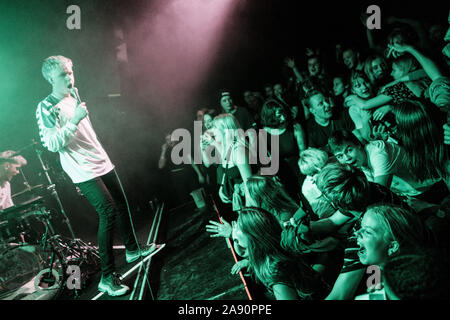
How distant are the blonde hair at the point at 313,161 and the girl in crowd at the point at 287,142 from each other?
770mm

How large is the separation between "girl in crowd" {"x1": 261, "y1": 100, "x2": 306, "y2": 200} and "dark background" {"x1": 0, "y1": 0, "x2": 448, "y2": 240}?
264cm

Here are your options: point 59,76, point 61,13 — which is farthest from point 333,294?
point 61,13

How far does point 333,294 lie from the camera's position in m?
1.30

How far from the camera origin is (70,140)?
74.1 inches

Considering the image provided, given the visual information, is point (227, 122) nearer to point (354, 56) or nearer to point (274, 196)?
point (274, 196)

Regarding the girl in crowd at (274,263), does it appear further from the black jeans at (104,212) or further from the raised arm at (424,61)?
the raised arm at (424,61)

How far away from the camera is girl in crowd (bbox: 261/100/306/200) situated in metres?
2.97

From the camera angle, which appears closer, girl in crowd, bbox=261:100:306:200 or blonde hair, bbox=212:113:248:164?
blonde hair, bbox=212:113:248:164

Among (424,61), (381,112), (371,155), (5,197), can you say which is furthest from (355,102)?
(5,197)

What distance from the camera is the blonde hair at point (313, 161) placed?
2096 millimetres

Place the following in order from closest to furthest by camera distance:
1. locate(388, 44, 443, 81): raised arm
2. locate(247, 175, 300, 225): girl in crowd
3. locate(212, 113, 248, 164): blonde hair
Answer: locate(247, 175, 300, 225): girl in crowd < locate(388, 44, 443, 81): raised arm < locate(212, 113, 248, 164): blonde hair

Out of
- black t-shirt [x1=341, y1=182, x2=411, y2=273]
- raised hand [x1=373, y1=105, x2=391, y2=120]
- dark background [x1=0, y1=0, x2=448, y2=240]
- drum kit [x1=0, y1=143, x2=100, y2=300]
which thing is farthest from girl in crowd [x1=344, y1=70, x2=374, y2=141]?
drum kit [x1=0, y1=143, x2=100, y2=300]

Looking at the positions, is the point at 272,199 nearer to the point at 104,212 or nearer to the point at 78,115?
the point at 104,212

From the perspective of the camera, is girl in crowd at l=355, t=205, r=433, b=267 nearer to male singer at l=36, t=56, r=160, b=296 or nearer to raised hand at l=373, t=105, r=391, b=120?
raised hand at l=373, t=105, r=391, b=120
